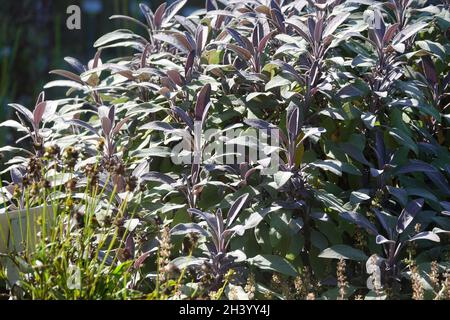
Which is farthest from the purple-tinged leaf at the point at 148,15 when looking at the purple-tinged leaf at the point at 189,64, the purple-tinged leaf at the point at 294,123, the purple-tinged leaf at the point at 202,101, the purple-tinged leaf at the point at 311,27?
the purple-tinged leaf at the point at 294,123

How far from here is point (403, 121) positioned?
283cm

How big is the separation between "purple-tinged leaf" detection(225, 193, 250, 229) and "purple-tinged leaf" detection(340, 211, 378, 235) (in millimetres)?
310

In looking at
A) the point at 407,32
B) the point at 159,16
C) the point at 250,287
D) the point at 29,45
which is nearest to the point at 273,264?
the point at 250,287

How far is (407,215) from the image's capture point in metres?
2.59

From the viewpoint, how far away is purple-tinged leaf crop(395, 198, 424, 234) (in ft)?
8.40

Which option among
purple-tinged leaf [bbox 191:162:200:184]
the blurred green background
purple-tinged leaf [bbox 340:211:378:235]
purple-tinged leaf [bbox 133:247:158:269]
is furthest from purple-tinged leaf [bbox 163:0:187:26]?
the blurred green background

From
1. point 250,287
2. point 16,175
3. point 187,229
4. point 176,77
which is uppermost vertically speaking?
point 176,77

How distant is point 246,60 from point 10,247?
102cm

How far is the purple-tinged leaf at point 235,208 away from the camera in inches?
99.3

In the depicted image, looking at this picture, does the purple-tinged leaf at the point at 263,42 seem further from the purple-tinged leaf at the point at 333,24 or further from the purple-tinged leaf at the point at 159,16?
the purple-tinged leaf at the point at 159,16

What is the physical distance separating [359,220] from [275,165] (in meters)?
0.32

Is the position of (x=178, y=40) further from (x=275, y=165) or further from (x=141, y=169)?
(x=275, y=165)
